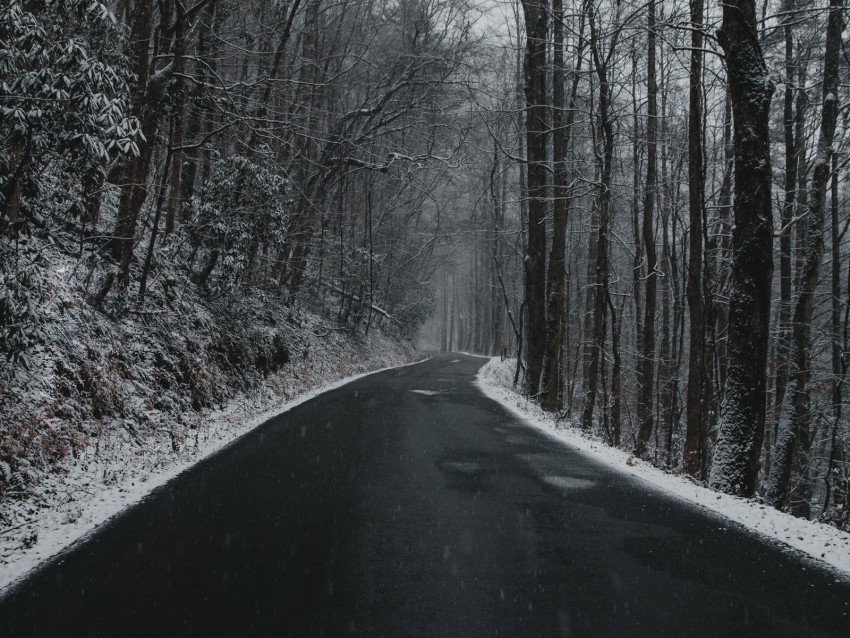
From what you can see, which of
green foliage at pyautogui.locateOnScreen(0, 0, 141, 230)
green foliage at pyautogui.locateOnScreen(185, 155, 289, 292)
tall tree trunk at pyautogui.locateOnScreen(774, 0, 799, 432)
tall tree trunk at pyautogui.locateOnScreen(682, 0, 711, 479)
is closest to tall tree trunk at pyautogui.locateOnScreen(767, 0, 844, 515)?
tall tree trunk at pyautogui.locateOnScreen(774, 0, 799, 432)

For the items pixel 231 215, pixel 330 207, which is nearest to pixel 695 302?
pixel 231 215

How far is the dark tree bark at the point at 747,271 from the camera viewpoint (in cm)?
736

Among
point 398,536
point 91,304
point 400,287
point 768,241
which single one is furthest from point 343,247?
point 398,536

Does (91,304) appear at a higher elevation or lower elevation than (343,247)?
lower

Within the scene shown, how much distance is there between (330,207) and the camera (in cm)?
2592

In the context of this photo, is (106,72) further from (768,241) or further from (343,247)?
(343,247)

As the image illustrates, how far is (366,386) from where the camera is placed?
62.4ft

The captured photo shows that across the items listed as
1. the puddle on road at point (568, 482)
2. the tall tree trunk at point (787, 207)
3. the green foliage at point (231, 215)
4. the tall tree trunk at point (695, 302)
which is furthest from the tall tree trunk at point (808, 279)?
the green foliage at point (231, 215)

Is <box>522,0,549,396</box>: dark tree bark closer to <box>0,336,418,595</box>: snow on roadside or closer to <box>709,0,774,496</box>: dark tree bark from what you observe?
<box>0,336,418,595</box>: snow on roadside

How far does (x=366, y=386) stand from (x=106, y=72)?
43.6 ft

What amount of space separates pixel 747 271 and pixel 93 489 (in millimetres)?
8302

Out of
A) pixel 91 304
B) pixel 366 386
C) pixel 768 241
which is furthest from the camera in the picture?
pixel 366 386

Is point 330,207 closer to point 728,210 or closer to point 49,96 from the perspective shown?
point 728,210

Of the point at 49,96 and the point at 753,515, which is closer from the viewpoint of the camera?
the point at 753,515
